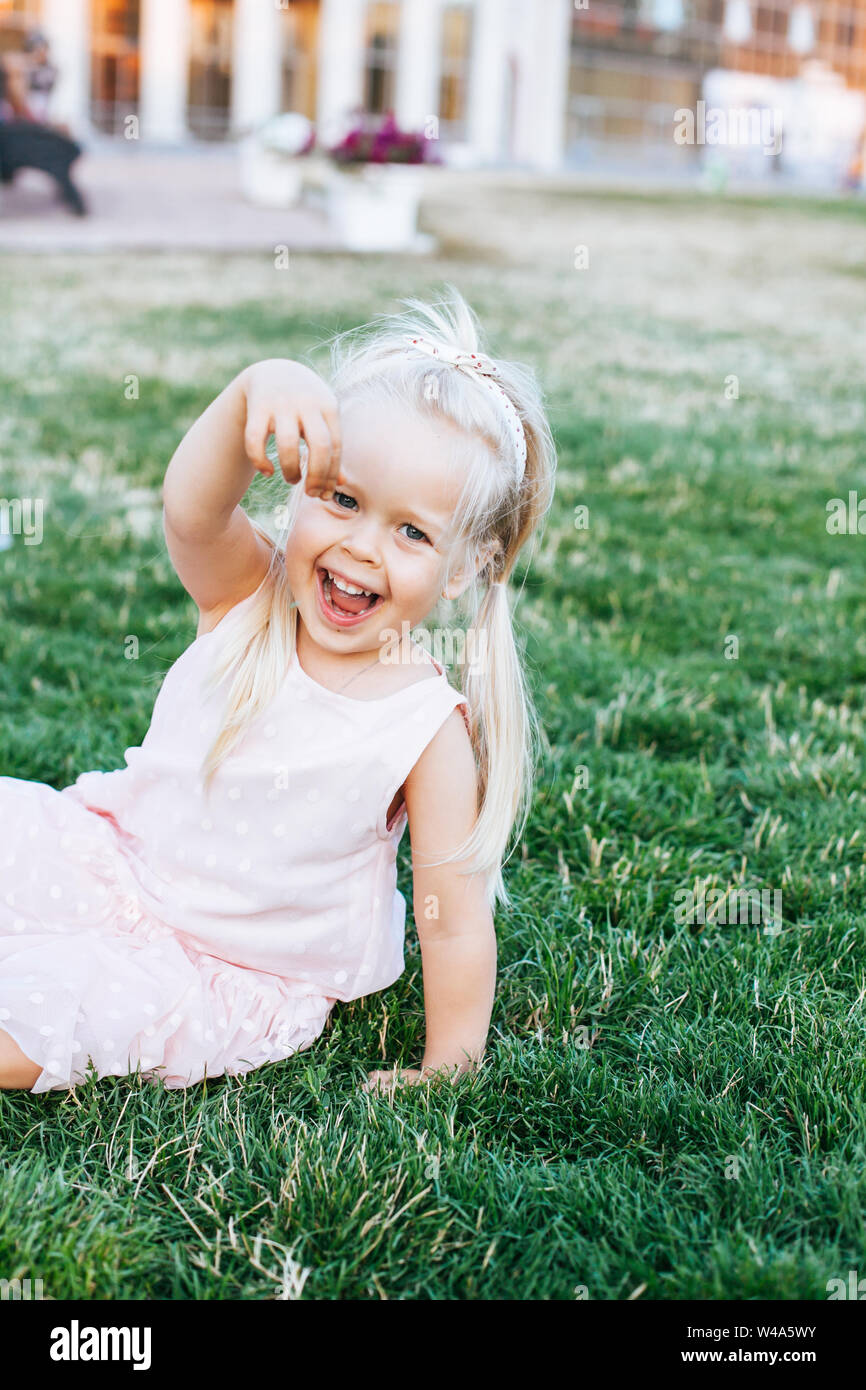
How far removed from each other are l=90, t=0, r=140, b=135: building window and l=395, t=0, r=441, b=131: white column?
7.55 meters

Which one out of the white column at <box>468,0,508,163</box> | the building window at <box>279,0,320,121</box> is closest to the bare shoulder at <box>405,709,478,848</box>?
the building window at <box>279,0,320,121</box>

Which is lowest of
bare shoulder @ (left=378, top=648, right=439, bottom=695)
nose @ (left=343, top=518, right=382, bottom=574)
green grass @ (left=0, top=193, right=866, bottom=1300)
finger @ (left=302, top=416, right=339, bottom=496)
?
green grass @ (left=0, top=193, right=866, bottom=1300)

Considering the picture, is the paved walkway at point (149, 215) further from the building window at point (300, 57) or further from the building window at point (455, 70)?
the building window at point (455, 70)

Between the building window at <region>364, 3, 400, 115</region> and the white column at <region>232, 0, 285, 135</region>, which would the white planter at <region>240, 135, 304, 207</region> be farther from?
the building window at <region>364, 3, 400, 115</region>

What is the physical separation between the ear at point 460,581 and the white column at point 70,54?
32.8 meters

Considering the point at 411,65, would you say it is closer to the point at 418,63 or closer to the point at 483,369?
the point at 418,63

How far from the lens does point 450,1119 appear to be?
229 centimetres

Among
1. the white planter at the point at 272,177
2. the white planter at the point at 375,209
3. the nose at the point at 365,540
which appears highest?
the white planter at the point at 272,177

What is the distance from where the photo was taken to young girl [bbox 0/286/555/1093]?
2.32 meters

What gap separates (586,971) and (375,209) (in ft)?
50.5

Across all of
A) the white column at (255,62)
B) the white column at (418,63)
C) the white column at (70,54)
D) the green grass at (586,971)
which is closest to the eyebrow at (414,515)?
the green grass at (586,971)

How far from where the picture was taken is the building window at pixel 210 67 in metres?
34.8

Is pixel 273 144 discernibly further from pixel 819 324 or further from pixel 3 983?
pixel 3 983

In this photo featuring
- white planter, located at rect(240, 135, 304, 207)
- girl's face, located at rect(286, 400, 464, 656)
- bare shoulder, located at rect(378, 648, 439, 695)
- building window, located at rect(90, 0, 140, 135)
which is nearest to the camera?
girl's face, located at rect(286, 400, 464, 656)
